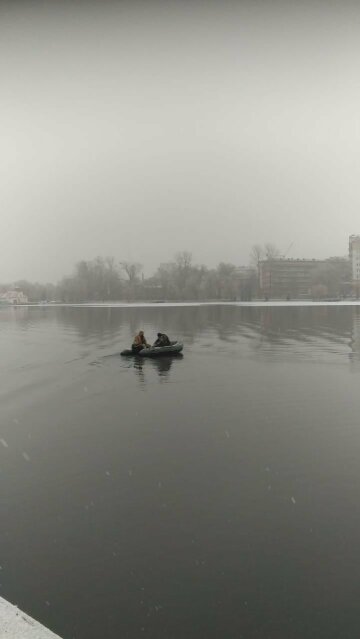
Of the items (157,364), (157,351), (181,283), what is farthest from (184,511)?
(181,283)

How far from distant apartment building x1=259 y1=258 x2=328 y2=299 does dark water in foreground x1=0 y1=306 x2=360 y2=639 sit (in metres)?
124

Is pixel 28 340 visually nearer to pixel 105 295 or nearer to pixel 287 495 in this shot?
pixel 287 495

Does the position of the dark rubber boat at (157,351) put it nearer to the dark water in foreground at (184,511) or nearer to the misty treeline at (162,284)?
the dark water in foreground at (184,511)

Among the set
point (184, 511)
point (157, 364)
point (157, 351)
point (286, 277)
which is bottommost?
point (184, 511)

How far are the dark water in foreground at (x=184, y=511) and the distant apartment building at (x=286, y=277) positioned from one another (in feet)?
406

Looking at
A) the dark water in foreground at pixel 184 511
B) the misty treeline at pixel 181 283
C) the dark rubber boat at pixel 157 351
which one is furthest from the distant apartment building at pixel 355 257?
the dark water in foreground at pixel 184 511

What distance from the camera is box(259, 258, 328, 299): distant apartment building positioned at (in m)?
156

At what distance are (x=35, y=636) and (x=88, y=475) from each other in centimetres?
512

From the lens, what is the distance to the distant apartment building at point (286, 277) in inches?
6137

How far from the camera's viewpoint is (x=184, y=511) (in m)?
8.71

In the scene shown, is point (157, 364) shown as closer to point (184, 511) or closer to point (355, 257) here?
point (184, 511)

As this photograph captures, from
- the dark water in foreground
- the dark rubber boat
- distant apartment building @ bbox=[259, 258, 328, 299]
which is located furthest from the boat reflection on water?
distant apartment building @ bbox=[259, 258, 328, 299]

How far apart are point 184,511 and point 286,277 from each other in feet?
595

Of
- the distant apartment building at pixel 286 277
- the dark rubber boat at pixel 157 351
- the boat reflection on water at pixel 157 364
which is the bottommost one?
the boat reflection on water at pixel 157 364
